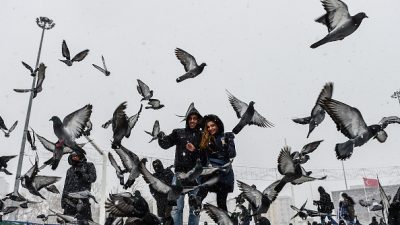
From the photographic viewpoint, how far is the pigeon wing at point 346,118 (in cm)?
489

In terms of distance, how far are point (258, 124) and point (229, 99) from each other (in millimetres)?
956

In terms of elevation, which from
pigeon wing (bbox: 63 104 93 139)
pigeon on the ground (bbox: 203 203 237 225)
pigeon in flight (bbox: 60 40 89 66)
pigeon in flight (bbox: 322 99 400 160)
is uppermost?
pigeon in flight (bbox: 60 40 89 66)

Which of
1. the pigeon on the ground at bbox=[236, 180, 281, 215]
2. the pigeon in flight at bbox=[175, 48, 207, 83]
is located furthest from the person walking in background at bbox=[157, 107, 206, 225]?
the pigeon in flight at bbox=[175, 48, 207, 83]

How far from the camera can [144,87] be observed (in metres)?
8.73

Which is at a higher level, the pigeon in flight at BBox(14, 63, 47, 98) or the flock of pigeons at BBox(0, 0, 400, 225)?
the pigeon in flight at BBox(14, 63, 47, 98)

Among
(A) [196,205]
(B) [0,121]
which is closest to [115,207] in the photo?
(A) [196,205]

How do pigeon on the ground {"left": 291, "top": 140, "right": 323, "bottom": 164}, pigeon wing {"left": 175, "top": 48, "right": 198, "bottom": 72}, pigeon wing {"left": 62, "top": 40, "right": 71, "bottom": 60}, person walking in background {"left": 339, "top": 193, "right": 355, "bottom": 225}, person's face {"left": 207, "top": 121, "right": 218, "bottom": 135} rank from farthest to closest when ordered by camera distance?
person walking in background {"left": 339, "top": 193, "right": 355, "bottom": 225}, pigeon wing {"left": 62, "top": 40, "right": 71, "bottom": 60}, pigeon wing {"left": 175, "top": 48, "right": 198, "bottom": 72}, pigeon on the ground {"left": 291, "top": 140, "right": 323, "bottom": 164}, person's face {"left": 207, "top": 121, "right": 218, "bottom": 135}

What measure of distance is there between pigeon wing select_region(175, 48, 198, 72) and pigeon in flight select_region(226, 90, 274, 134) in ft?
3.20

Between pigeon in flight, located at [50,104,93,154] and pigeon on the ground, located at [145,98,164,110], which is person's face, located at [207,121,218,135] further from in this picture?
pigeon on the ground, located at [145,98,164,110]

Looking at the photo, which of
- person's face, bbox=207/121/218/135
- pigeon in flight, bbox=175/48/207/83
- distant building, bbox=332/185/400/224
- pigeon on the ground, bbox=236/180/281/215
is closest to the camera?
pigeon on the ground, bbox=236/180/281/215

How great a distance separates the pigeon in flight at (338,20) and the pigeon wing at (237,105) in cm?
255

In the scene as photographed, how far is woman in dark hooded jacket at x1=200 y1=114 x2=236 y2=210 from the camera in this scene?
5090 mm

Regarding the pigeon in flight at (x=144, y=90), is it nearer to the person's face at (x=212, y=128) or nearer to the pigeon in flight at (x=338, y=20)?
the person's face at (x=212, y=128)

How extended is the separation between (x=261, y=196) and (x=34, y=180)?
3925 mm
